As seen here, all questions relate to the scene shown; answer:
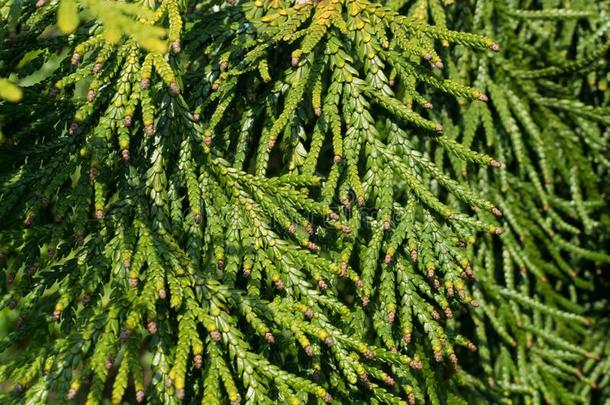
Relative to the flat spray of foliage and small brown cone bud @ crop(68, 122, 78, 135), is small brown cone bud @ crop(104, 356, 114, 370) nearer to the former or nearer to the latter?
the flat spray of foliage

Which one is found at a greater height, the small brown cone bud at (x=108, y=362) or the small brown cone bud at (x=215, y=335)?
the small brown cone bud at (x=215, y=335)

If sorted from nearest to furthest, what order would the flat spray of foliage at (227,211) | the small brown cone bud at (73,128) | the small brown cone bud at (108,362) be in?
1. the small brown cone bud at (108,362)
2. the flat spray of foliage at (227,211)
3. the small brown cone bud at (73,128)

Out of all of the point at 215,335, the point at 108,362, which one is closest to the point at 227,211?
the point at 215,335

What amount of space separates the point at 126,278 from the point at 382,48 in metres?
1.21

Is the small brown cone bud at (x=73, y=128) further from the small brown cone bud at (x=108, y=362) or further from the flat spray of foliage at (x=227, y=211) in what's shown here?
the small brown cone bud at (x=108, y=362)

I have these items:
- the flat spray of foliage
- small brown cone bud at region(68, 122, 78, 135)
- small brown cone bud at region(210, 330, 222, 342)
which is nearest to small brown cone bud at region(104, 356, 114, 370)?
the flat spray of foliage

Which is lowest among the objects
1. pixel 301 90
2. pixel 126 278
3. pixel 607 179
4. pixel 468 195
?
pixel 607 179

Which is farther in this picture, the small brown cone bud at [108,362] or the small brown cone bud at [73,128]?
the small brown cone bud at [73,128]

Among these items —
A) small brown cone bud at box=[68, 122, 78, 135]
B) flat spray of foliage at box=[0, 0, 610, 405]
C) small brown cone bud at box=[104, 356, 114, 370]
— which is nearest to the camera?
small brown cone bud at box=[104, 356, 114, 370]

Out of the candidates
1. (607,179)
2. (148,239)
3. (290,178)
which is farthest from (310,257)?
(607,179)

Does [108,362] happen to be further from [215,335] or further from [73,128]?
[73,128]

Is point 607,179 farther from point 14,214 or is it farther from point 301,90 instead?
point 14,214

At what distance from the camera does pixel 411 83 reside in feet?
7.47

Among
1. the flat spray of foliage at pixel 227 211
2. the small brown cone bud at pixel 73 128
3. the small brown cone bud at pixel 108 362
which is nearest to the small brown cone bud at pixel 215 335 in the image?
the flat spray of foliage at pixel 227 211
